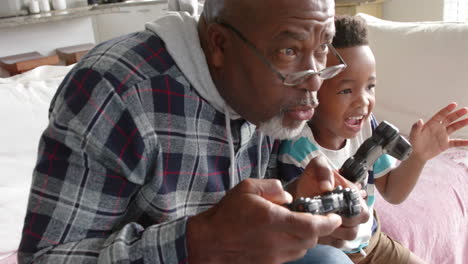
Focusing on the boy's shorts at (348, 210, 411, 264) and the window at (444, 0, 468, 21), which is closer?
the boy's shorts at (348, 210, 411, 264)

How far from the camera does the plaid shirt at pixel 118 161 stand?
826 mm

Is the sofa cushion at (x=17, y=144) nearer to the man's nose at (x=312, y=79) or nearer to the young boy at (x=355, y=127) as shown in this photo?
the young boy at (x=355, y=127)

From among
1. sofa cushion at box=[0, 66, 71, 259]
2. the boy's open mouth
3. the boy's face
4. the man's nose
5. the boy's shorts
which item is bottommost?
the boy's shorts

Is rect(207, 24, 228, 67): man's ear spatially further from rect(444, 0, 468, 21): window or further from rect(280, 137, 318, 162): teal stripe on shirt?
rect(444, 0, 468, 21): window

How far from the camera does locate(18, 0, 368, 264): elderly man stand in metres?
0.76

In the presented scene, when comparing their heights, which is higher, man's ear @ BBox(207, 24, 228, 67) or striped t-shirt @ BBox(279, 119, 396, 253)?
man's ear @ BBox(207, 24, 228, 67)

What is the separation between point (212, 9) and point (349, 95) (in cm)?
43

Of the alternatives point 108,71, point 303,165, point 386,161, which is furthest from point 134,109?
point 386,161

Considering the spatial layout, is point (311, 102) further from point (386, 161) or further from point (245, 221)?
point (386, 161)

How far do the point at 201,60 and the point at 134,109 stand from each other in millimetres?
176

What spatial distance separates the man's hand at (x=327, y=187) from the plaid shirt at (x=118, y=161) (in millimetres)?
217

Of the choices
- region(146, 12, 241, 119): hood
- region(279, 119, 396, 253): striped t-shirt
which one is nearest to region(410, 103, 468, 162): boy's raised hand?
region(279, 119, 396, 253): striped t-shirt

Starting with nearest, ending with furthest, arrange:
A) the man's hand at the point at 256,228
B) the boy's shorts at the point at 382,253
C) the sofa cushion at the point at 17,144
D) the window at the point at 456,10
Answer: the man's hand at the point at 256,228, the boy's shorts at the point at 382,253, the sofa cushion at the point at 17,144, the window at the point at 456,10

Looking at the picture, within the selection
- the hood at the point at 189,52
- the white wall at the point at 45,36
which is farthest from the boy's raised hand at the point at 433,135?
the white wall at the point at 45,36
